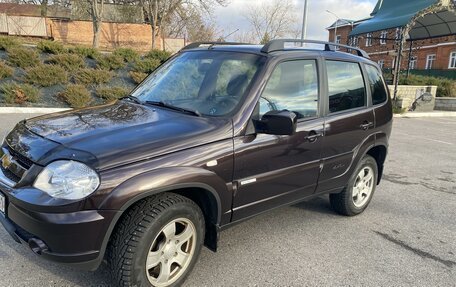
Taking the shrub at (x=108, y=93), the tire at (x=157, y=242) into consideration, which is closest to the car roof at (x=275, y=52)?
the tire at (x=157, y=242)

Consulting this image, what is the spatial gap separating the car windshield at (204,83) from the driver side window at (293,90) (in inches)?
8.1

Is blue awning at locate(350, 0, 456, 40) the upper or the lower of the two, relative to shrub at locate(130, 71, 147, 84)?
upper

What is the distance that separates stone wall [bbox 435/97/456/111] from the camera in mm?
18453

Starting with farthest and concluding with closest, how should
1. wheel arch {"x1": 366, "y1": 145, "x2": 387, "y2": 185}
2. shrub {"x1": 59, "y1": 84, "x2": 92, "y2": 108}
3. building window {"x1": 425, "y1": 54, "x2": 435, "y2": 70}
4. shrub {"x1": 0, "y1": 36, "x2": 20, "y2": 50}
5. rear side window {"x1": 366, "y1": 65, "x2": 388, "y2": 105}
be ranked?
building window {"x1": 425, "y1": 54, "x2": 435, "y2": 70} < shrub {"x1": 0, "y1": 36, "x2": 20, "y2": 50} < shrub {"x1": 59, "y1": 84, "x2": 92, "y2": 108} < wheel arch {"x1": 366, "y1": 145, "x2": 387, "y2": 185} < rear side window {"x1": 366, "y1": 65, "x2": 388, "y2": 105}

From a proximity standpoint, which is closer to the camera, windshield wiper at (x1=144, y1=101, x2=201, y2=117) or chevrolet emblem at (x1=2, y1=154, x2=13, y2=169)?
chevrolet emblem at (x1=2, y1=154, x2=13, y2=169)

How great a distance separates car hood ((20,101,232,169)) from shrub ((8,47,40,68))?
37.3ft

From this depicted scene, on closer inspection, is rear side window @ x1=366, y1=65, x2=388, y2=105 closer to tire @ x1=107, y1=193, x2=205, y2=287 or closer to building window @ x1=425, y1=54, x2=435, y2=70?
tire @ x1=107, y1=193, x2=205, y2=287

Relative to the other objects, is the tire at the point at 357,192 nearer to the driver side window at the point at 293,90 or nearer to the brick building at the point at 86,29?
the driver side window at the point at 293,90

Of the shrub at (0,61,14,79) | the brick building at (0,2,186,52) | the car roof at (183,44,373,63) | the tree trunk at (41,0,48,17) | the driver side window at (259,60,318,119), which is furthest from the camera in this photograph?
the tree trunk at (41,0,48,17)

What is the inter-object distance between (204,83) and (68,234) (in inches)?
70.2

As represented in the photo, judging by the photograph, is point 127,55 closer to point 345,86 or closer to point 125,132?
point 345,86

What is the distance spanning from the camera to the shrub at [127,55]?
14.8 m

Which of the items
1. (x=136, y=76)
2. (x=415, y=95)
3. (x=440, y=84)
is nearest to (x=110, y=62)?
(x=136, y=76)

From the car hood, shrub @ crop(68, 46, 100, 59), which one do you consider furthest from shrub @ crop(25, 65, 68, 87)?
the car hood
